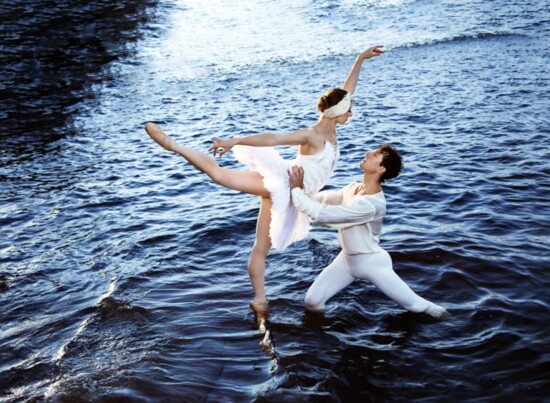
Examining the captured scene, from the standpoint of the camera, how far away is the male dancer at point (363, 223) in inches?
242

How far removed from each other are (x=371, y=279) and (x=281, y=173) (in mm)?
1400

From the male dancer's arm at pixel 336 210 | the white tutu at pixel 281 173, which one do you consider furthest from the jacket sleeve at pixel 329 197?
the male dancer's arm at pixel 336 210

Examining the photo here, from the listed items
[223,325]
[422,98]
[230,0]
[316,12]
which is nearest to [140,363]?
[223,325]

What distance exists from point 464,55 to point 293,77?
5.07 m

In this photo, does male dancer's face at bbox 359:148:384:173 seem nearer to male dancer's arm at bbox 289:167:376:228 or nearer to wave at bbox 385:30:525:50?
male dancer's arm at bbox 289:167:376:228

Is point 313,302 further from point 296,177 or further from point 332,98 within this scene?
point 332,98

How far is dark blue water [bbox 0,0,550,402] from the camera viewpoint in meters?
6.04

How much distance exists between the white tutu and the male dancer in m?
0.11

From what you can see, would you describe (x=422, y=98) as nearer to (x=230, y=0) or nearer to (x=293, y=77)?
(x=293, y=77)

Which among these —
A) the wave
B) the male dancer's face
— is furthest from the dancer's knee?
the wave

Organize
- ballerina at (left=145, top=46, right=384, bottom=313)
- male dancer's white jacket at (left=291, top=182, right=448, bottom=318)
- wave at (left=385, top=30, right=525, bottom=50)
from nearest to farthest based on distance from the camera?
male dancer's white jacket at (left=291, top=182, right=448, bottom=318) → ballerina at (left=145, top=46, right=384, bottom=313) → wave at (left=385, top=30, right=525, bottom=50)

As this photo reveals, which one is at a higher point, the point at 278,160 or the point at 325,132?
the point at 325,132

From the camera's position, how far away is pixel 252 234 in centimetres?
940

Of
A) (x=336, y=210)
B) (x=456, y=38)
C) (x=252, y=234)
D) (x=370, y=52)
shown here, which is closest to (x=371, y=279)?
(x=336, y=210)
